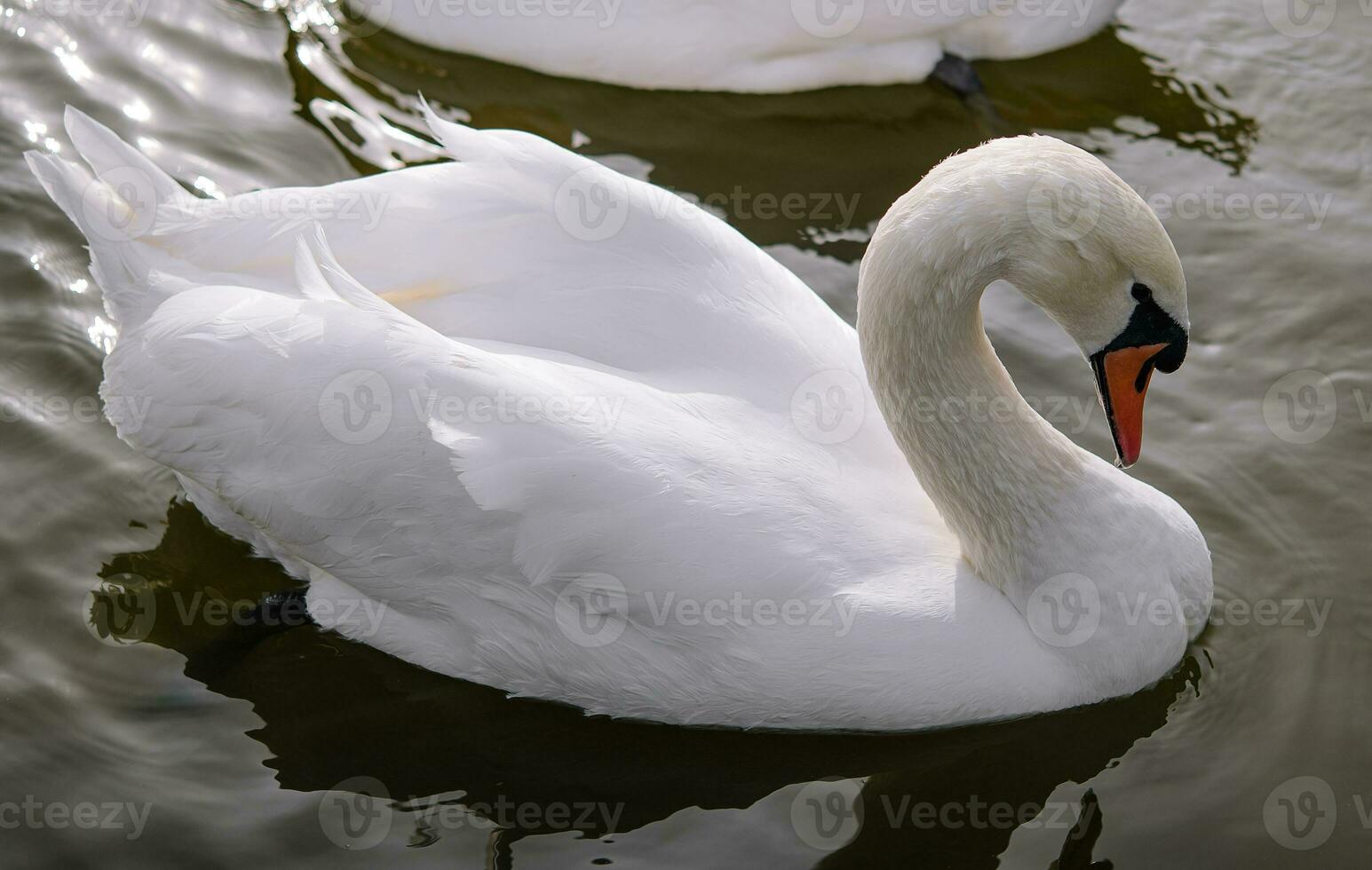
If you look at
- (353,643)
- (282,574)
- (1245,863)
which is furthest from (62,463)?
(1245,863)

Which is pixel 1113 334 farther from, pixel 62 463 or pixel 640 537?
pixel 62 463

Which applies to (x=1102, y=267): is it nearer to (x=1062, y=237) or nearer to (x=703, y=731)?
(x=1062, y=237)

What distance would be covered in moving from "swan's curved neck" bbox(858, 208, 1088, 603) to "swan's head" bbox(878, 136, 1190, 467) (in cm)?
14

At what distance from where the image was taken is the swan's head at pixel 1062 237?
423 centimetres

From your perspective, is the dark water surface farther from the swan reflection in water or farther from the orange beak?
the orange beak

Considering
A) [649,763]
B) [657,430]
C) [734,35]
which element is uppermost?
[734,35]

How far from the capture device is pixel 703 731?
4918 mm

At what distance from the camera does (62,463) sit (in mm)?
5785

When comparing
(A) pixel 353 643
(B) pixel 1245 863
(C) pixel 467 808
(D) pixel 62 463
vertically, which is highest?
(D) pixel 62 463

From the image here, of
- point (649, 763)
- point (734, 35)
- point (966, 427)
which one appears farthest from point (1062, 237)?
point (734, 35)

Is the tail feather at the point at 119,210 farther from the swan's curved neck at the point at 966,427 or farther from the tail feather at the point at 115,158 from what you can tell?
the swan's curved neck at the point at 966,427

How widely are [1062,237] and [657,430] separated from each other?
1.23 metres

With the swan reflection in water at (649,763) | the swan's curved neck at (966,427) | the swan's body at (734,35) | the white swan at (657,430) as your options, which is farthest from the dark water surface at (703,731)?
the swan's curved neck at (966,427)

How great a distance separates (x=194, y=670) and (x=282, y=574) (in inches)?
19.8
